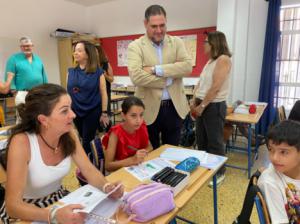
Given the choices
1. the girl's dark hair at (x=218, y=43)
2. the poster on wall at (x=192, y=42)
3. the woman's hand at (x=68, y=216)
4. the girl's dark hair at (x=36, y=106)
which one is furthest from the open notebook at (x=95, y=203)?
the poster on wall at (x=192, y=42)

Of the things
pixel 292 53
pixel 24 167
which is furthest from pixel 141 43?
pixel 292 53

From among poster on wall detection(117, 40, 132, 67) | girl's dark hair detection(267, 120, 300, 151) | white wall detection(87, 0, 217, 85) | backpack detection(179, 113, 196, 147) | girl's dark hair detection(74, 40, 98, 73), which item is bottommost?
backpack detection(179, 113, 196, 147)

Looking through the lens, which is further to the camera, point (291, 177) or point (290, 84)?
point (290, 84)

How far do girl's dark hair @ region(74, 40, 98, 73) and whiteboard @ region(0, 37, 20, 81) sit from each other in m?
3.62

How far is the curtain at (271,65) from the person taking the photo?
396 centimetres

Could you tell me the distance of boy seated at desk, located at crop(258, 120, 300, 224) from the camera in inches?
42.3

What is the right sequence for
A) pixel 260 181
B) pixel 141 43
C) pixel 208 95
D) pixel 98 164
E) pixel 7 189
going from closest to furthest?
pixel 7 189, pixel 260 181, pixel 98 164, pixel 141 43, pixel 208 95

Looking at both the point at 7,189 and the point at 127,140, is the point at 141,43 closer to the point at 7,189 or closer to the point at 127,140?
the point at 127,140

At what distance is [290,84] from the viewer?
4273mm

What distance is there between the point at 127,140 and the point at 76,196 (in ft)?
2.19

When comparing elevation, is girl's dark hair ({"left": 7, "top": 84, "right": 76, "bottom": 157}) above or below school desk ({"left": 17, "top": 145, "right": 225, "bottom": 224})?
above

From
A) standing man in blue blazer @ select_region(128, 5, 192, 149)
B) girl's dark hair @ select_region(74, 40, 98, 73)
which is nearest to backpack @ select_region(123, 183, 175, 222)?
standing man in blue blazer @ select_region(128, 5, 192, 149)

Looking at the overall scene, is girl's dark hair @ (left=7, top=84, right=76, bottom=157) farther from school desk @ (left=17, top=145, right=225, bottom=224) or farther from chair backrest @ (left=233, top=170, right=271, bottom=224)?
chair backrest @ (left=233, top=170, right=271, bottom=224)

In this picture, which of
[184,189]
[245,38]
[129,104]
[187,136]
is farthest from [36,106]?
[245,38]
